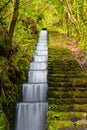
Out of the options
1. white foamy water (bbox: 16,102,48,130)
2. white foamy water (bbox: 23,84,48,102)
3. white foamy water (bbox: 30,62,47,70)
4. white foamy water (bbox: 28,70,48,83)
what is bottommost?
white foamy water (bbox: 16,102,48,130)

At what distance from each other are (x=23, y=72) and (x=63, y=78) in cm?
207

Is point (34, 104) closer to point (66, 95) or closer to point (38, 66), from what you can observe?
point (66, 95)

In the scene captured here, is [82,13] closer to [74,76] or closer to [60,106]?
[74,76]

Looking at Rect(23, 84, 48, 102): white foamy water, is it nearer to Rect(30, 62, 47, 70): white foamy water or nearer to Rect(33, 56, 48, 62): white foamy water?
Rect(30, 62, 47, 70): white foamy water

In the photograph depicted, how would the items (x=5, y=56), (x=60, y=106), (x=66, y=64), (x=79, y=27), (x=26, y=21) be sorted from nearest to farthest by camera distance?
(x=60, y=106) → (x=5, y=56) → (x=66, y=64) → (x=79, y=27) → (x=26, y=21)

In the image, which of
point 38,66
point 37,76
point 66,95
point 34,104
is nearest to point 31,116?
point 34,104

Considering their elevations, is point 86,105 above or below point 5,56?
below

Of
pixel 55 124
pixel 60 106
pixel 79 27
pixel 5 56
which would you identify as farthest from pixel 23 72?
pixel 79 27

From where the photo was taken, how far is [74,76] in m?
12.7

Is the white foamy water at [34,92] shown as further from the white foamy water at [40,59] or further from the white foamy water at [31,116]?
the white foamy water at [40,59]

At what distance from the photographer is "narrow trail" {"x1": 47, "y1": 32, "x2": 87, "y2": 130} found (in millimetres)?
8689

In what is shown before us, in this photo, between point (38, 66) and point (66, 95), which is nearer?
point (66, 95)

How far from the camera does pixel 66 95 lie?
1096cm

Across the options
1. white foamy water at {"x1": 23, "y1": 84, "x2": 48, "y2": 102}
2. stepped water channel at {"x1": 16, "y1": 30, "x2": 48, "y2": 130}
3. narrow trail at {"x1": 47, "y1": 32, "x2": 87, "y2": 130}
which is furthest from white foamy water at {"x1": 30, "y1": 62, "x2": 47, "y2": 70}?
white foamy water at {"x1": 23, "y1": 84, "x2": 48, "y2": 102}
